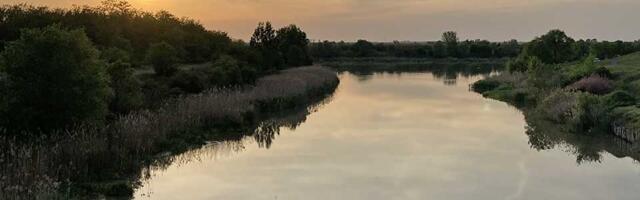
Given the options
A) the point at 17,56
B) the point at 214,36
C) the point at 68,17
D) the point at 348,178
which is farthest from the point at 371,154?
the point at 214,36

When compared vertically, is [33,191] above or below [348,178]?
above

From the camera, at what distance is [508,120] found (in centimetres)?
3012

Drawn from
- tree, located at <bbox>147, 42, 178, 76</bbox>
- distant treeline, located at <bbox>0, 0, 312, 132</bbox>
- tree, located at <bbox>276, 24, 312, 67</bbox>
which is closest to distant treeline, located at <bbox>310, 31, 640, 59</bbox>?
tree, located at <bbox>276, 24, 312, 67</bbox>

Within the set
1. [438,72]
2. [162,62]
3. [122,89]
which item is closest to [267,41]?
[438,72]

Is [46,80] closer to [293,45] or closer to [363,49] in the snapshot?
[293,45]

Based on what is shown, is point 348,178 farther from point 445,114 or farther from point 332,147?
point 445,114

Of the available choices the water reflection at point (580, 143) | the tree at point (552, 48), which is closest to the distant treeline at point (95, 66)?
the water reflection at point (580, 143)

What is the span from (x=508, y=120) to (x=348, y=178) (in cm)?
1596

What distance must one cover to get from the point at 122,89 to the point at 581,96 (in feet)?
53.6

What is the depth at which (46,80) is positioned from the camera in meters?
14.9

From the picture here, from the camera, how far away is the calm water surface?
14805mm

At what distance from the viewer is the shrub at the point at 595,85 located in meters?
32.3

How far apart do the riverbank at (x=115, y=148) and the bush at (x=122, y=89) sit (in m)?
0.52

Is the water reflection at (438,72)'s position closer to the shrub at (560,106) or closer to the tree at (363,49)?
the tree at (363,49)
